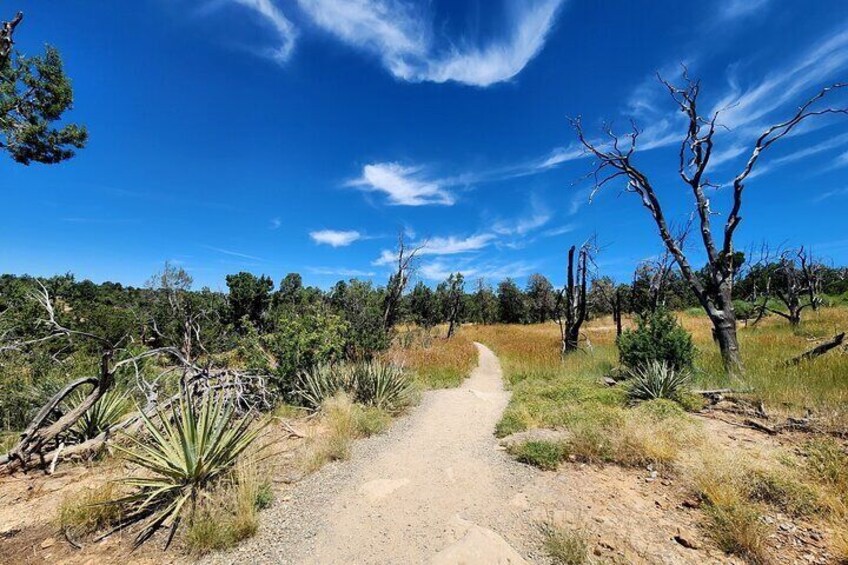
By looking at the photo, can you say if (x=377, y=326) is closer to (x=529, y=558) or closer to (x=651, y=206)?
(x=651, y=206)

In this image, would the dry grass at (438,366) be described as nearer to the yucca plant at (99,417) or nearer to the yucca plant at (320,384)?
the yucca plant at (320,384)

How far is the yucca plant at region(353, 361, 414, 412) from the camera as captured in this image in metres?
8.42

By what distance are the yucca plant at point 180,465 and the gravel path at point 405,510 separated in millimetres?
Result: 859

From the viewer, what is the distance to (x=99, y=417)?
20.9 ft

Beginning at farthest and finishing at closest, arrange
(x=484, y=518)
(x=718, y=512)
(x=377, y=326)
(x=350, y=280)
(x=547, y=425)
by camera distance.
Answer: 1. (x=350, y=280)
2. (x=377, y=326)
3. (x=547, y=425)
4. (x=484, y=518)
5. (x=718, y=512)

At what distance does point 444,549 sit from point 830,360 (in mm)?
10310

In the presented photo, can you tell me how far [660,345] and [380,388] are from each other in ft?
24.0

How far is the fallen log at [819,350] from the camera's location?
858 centimetres

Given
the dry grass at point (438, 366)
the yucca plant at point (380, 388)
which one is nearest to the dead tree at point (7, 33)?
the yucca plant at point (380, 388)

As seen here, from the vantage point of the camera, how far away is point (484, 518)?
12.8 ft

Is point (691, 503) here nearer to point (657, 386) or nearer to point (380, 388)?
point (657, 386)

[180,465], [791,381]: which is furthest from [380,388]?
[791,381]

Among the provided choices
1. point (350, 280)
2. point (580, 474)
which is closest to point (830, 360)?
point (580, 474)

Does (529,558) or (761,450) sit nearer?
(529,558)
